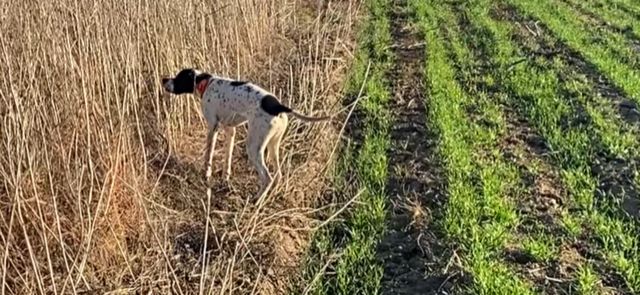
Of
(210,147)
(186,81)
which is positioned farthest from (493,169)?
(186,81)

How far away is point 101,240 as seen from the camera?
3.93 m

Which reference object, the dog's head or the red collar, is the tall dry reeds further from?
the red collar

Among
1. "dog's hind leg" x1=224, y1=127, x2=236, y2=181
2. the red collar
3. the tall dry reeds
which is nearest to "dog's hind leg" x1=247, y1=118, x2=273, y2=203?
the tall dry reeds

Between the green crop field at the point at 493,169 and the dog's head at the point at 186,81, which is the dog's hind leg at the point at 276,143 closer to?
the green crop field at the point at 493,169

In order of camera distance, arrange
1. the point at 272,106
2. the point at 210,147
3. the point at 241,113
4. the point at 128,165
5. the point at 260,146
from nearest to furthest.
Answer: the point at 128,165, the point at 272,106, the point at 260,146, the point at 241,113, the point at 210,147

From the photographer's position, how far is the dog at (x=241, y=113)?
16.0 feet

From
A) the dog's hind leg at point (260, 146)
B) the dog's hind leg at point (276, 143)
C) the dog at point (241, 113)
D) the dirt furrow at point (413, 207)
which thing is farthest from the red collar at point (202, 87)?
the dirt furrow at point (413, 207)

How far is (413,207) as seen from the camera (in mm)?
4988

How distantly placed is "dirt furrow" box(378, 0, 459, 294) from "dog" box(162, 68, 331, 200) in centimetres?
77

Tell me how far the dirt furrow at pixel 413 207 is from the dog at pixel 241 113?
773 millimetres

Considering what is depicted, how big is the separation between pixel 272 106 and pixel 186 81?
0.72m

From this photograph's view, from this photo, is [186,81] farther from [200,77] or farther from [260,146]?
[260,146]

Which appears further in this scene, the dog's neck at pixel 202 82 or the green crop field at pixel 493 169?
the dog's neck at pixel 202 82

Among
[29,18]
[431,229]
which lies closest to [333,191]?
[431,229]
